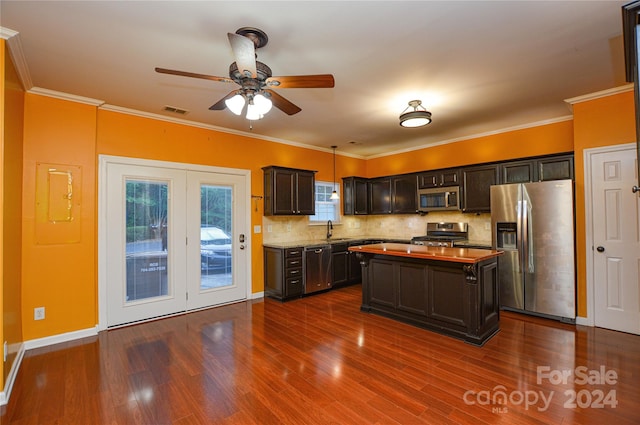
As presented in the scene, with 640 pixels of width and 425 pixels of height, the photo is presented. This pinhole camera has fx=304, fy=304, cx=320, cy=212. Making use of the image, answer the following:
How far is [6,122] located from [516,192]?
556 cm

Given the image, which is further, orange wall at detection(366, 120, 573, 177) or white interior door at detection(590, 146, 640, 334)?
orange wall at detection(366, 120, 573, 177)

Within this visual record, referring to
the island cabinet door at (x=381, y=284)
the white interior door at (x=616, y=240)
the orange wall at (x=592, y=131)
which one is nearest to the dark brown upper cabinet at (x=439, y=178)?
the orange wall at (x=592, y=131)

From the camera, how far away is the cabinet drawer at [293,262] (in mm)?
4930

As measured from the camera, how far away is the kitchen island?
3.22m

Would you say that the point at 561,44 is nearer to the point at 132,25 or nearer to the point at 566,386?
the point at 566,386

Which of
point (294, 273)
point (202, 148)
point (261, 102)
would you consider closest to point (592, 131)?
point (261, 102)

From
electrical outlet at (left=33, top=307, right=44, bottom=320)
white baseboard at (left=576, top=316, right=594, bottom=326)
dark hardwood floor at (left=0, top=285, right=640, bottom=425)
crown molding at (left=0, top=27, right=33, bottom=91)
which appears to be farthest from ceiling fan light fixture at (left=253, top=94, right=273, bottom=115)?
white baseboard at (left=576, top=316, right=594, bottom=326)

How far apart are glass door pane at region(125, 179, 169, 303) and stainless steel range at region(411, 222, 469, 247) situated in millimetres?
4228

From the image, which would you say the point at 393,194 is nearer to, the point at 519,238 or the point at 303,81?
the point at 519,238

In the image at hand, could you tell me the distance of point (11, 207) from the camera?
2.69 meters

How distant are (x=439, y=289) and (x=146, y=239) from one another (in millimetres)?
3807

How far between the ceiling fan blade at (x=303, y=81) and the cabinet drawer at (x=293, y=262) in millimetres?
3119

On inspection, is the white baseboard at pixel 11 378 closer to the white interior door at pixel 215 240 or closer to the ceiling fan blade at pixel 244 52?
the white interior door at pixel 215 240

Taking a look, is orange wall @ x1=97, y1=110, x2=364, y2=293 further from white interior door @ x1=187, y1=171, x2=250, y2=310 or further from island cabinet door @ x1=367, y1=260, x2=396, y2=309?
island cabinet door @ x1=367, y1=260, x2=396, y2=309
